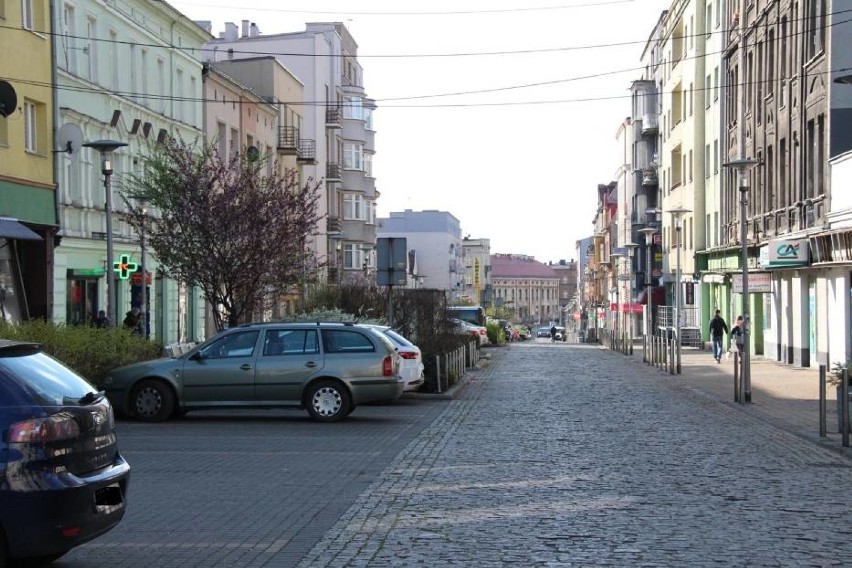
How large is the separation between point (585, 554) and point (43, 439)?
3911mm

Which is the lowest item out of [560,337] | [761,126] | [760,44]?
[560,337]

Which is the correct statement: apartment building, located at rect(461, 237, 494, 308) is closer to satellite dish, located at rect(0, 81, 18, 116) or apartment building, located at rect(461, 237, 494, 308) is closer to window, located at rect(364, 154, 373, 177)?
window, located at rect(364, 154, 373, 177)

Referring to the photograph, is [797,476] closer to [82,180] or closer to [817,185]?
[817,185]

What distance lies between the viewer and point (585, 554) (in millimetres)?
8758

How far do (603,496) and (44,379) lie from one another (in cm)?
577

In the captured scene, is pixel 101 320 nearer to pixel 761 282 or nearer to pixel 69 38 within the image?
pixel 69 38

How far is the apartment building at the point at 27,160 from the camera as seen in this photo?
93.5 feet

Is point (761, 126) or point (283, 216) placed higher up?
point (761, 126)

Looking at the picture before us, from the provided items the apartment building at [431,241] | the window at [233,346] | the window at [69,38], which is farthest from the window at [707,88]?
the apartment building at [431,241]

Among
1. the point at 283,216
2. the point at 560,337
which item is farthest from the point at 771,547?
the point at 560,337

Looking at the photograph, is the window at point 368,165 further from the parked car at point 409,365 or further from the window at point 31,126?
the parked car at point 409,365

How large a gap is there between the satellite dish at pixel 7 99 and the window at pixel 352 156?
4313cm

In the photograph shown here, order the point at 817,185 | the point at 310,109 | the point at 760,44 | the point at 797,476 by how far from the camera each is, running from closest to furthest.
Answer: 1. the point at 797,476
2. the point at 817,185
3. the point at 760,44
4. the point at 310,109

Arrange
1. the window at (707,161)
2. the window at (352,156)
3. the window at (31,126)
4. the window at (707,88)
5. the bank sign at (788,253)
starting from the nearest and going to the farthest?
1. the window at (31,126)
2. the bank sign at (788,253)
3. the window at (707,88)
4. the window at (707,161)
5. the window at (352,156)
